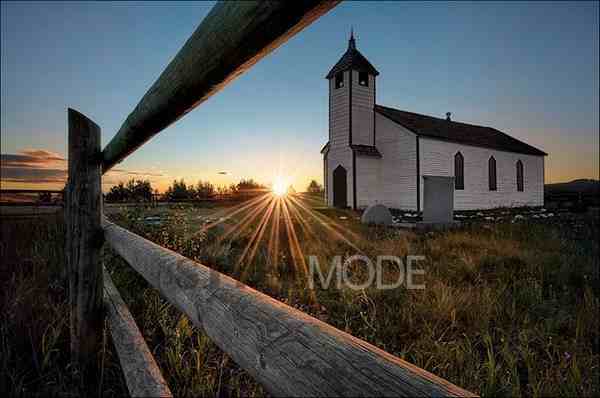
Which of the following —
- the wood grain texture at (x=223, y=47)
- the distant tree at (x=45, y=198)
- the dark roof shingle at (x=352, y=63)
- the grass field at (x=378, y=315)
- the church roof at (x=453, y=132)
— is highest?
the dark roof shingle at (x=352, y=63)

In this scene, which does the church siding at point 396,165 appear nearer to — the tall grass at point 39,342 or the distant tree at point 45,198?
the distant tree at point 45,198

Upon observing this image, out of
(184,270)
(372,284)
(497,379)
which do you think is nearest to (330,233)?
(372,284)

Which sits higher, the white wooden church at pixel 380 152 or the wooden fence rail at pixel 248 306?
the white wooden church at pixel 380 152

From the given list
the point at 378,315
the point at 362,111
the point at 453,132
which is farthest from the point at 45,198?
the point at 453,132

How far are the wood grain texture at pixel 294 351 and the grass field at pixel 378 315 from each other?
1.69 metres

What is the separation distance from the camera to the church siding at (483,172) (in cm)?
1877

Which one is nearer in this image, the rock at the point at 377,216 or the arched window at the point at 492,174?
the rock at the point at 377,216

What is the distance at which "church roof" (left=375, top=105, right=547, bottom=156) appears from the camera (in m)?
19.0

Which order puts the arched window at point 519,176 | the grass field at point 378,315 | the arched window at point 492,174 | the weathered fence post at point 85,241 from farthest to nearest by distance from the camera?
the arched window at point 519,176 → the arched window at point 492,174 → the grass field at point 378,315 → the weathered fence post at point 85,241

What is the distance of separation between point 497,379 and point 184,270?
2578 mm

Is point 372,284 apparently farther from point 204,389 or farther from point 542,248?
point 542,248

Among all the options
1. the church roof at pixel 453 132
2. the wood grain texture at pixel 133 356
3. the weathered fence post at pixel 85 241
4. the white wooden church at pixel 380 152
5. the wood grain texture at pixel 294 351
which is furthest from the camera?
the church roof at pixel 453 132

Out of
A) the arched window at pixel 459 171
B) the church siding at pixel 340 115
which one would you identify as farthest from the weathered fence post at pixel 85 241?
the arched window at pixel 459 171

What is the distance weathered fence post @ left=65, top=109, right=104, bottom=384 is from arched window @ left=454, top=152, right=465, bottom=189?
21.0 m
